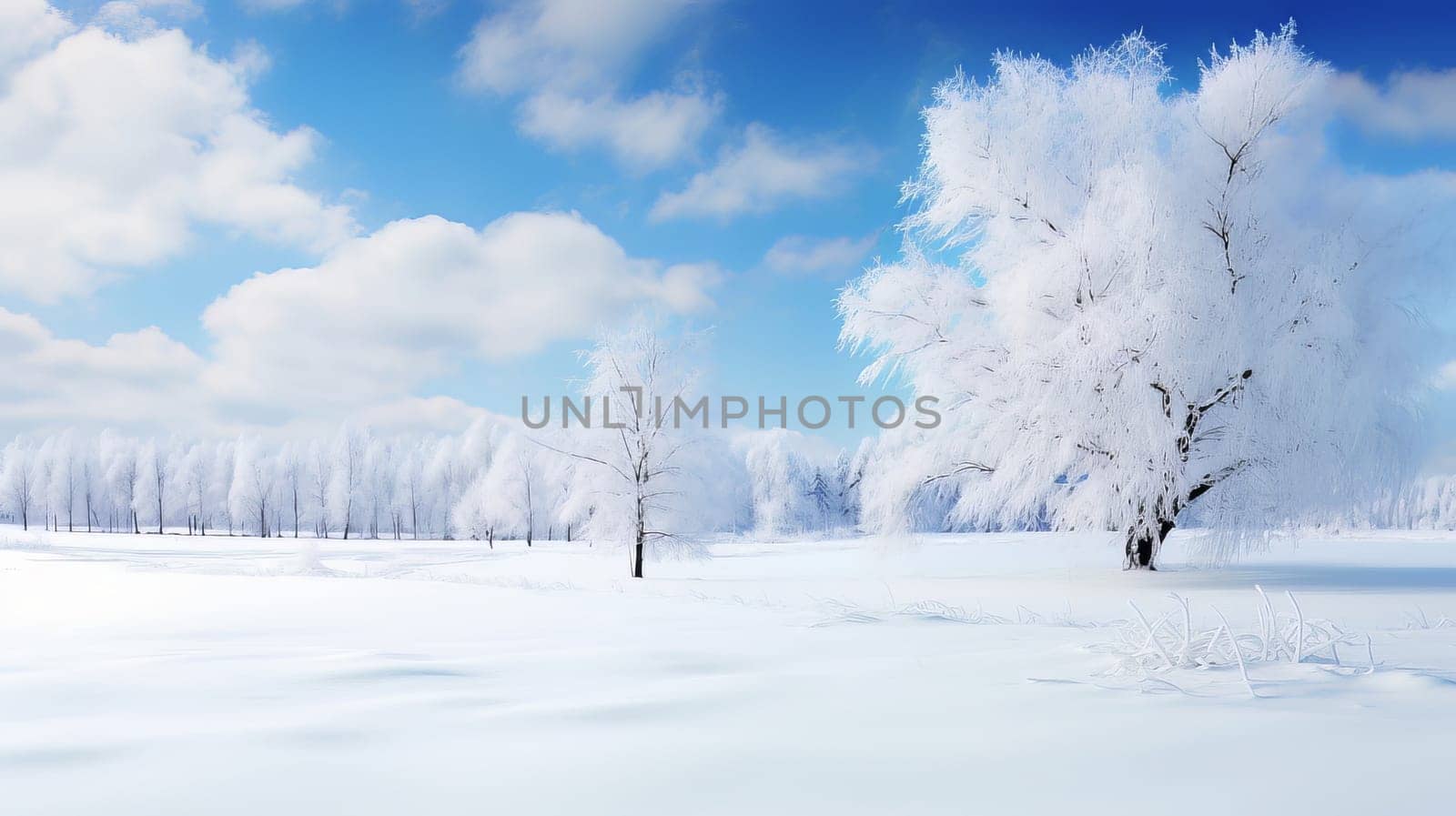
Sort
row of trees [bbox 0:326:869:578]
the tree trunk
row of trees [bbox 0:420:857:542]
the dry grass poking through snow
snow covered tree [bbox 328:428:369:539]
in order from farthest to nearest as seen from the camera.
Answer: row of trees [bbox 0:420:857:542]
snow covered tree [bbox 328:428:369:539]
row of trees [bbox 0:326:869:578]
the tree trunk
the dry grass poking through snow

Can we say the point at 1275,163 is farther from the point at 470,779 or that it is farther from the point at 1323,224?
the point at 470,779

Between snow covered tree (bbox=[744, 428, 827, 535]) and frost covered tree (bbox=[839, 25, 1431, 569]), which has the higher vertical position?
frost covered tree (bbox=[839, 25, 1431, 569])

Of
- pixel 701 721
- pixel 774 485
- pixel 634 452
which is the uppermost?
pixel 634 452

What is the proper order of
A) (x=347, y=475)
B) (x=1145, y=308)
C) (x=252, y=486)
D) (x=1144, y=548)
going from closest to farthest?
1. (x=1145, y=308)
2. (x=1144, y=548)
3. (x=347, y=475)
4. (x=252, y=486)

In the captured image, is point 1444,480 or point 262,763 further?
point 1444,480

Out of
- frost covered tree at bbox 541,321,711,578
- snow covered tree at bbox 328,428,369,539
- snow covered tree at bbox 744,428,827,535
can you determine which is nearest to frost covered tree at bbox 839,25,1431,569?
frost covered tree at bbox 541,321,711,578

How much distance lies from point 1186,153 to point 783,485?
182 feet

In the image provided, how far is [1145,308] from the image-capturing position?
40.3ft

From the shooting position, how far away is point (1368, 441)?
520 inches

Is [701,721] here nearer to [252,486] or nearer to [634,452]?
[634,452]

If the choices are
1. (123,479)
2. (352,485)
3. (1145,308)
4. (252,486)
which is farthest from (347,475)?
(1145,308)

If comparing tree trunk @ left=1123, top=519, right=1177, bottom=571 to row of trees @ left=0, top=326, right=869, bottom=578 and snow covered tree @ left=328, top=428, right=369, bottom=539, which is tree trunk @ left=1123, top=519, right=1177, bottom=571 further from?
snow covered tree @ left=328, top=428, right=369, bottom=539

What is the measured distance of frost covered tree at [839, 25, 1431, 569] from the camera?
12.7 metres

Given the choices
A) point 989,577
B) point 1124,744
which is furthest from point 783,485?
point 1124,744
